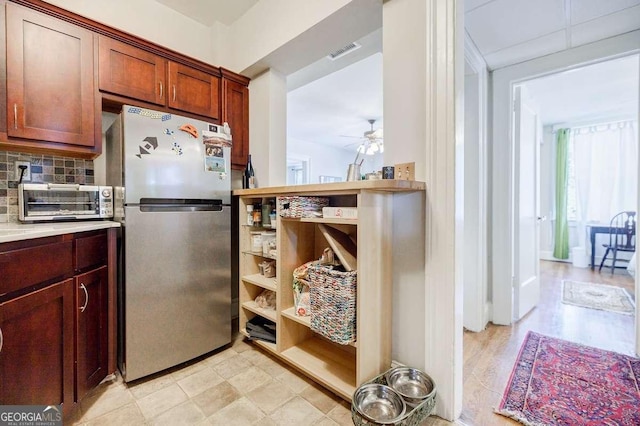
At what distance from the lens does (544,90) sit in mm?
Result: 3523

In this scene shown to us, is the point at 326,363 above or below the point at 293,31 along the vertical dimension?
below

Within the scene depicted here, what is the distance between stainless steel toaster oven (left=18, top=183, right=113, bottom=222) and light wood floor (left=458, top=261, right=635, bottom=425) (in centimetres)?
230

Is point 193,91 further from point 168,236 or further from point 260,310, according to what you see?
point 260,310

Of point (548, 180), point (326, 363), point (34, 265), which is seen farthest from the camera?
point (548, 180)

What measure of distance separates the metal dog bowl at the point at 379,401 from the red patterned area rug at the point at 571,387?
24.1 inches

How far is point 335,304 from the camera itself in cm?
142

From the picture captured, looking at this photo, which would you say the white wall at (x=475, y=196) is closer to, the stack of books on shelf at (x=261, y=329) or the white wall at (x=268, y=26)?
the white wall at (x=268, y=26)

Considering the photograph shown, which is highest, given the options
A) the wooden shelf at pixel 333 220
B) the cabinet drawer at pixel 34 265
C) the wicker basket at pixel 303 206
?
the wicker basket at pixel 303 206

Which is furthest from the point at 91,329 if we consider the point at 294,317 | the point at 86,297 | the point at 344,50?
the point at 344,50

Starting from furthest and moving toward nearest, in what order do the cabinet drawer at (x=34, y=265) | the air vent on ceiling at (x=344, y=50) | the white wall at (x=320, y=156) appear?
the white wall at (x=320, y=156), the air vent on ceiling at (x=344, y=50), the cabinet drawer at (x=34, y=265)

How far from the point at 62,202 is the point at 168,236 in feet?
1.99

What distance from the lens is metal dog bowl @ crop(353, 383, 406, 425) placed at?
1.26 meters

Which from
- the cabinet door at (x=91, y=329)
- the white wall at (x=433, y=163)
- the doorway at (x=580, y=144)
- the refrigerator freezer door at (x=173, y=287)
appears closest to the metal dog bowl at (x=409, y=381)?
the white wall at (x=433, y=163)

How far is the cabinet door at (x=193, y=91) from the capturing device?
6.62 ft
